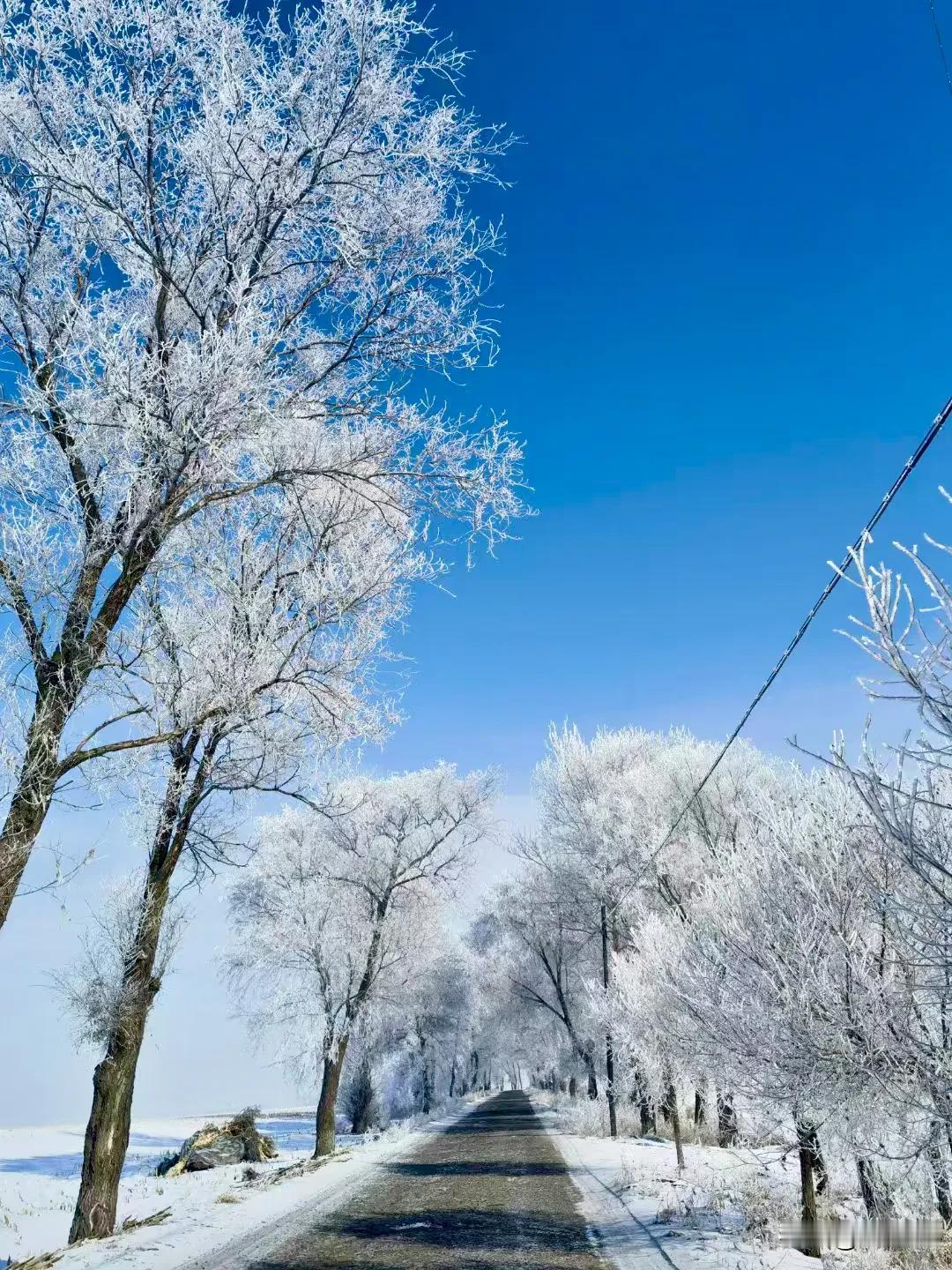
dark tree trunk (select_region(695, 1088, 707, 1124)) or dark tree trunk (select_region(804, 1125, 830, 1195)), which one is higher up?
dark tree trunk (select_region(804, 1125, 830, 1195))

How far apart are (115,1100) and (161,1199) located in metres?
5.32

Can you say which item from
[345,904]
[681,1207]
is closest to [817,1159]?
[681,1207]

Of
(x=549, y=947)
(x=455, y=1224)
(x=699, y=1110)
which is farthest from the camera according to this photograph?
(x=549, y=947)

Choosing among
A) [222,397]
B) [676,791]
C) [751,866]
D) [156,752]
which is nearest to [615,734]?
[676,791]

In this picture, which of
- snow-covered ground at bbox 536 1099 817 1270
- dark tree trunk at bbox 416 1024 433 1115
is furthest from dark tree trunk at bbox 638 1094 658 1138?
dark tree trunk at bbox 416 1024 433 1115

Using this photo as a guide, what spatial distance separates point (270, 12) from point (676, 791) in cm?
2407

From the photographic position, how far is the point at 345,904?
24.2m

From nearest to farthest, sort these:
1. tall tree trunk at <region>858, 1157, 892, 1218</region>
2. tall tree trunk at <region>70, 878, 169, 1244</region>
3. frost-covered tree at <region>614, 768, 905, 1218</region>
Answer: frost-covered tree at <region>614, 768, 905, 1218</region> → tall tree trunk at <region>858, 1157, 892, 1218</region> → tall tree trunk at <region>70, 878, 169, 1244</region>

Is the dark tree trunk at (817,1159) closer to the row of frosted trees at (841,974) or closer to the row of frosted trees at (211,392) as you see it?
the row of frosted trees at (841,974)

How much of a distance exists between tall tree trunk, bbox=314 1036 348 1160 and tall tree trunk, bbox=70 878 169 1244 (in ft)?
33.9

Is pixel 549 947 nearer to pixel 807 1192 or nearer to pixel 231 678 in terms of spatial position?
pixel 807 1192

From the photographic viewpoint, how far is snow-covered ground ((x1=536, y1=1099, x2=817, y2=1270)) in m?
7.71

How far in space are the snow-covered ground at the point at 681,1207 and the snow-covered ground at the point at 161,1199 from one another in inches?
165

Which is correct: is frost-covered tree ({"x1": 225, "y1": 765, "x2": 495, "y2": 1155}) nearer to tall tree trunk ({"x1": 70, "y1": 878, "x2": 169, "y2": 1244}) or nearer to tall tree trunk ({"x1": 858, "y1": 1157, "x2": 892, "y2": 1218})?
tall tree trunk ({"x1": 70, "y1": 878, "x2": 169, "y2": 1244})
